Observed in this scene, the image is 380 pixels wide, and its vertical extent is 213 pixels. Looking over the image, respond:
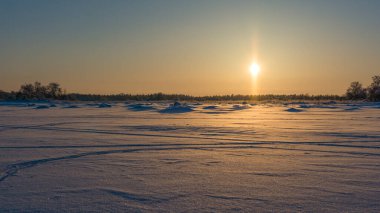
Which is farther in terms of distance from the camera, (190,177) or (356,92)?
(356,92)

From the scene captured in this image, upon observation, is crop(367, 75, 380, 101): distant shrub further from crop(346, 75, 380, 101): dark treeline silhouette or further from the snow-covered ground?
the snow-covered ground

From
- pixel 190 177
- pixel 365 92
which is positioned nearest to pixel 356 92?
pixel 365 92

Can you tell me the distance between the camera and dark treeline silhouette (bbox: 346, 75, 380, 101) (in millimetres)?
34188

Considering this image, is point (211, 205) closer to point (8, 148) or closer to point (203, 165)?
point (203, 165)

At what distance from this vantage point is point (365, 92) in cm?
3825

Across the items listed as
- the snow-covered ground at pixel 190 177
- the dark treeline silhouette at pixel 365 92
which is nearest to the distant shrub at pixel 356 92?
the dark treeline silhouette at pixel 365 92

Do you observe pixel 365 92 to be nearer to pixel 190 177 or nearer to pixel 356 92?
pixel 356 92

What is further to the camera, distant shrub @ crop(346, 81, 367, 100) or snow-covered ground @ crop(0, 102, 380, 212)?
distant shrub @ crop(346, 81, 367, 100)

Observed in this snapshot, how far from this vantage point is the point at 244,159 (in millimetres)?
4562

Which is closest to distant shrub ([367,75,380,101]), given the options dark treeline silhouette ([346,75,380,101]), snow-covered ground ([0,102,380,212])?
dark treeline silhouette ([346,75,380,101])

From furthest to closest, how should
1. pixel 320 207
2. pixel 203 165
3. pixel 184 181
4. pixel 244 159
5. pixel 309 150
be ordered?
pixel 309 150 → pixel 244 159 → pixel 203 165 → pixel 184 181 → pixel 320 207

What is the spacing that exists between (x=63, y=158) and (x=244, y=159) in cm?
216

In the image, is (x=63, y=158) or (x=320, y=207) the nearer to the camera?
(x=320, y=207)

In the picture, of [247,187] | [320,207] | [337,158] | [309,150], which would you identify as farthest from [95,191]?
[309,150]
